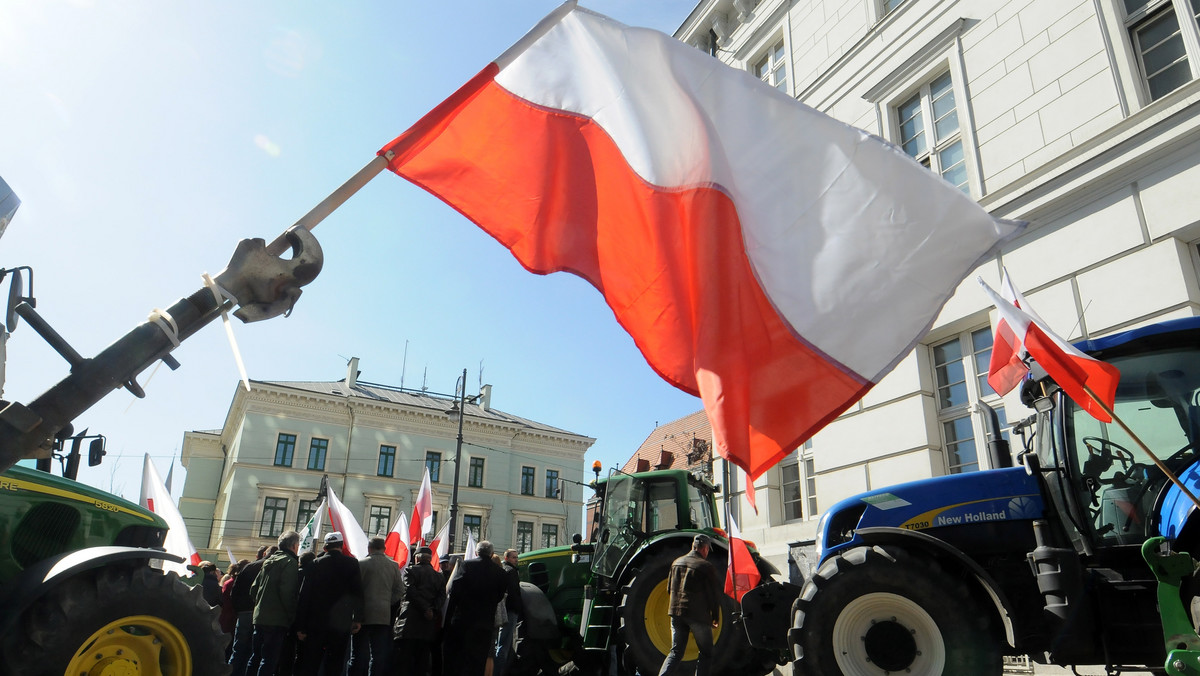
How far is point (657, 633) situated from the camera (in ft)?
27.4

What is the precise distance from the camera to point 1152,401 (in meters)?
4.86

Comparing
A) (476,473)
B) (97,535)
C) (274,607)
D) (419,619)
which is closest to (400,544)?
(419,619)

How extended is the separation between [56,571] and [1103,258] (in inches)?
393

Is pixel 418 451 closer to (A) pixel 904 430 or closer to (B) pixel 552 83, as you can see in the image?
(A) pixel 904 430

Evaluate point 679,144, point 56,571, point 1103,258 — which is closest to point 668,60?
point 679,144

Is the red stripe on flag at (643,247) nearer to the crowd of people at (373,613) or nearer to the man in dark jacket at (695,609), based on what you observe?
the man in dark jacket at (695,609)

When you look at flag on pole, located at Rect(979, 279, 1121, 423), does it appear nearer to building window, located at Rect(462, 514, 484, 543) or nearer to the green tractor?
the green tractor

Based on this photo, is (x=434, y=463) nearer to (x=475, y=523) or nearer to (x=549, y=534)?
(x=475, y=523)

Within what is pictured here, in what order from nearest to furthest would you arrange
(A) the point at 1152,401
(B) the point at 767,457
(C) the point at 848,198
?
(B) the point at 767,457 < (C) the point at 848,198 < (A) the point at 1152,401

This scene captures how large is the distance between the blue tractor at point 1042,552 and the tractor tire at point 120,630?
4.01 meters

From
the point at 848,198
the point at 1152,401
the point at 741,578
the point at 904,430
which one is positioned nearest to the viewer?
the point at 848,198

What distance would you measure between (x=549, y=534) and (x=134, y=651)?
145 ft

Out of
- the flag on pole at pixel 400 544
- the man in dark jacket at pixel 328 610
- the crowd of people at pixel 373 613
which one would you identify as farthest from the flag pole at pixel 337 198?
the flag on pole at pixel 400 544

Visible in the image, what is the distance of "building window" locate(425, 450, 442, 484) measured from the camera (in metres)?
44.5
